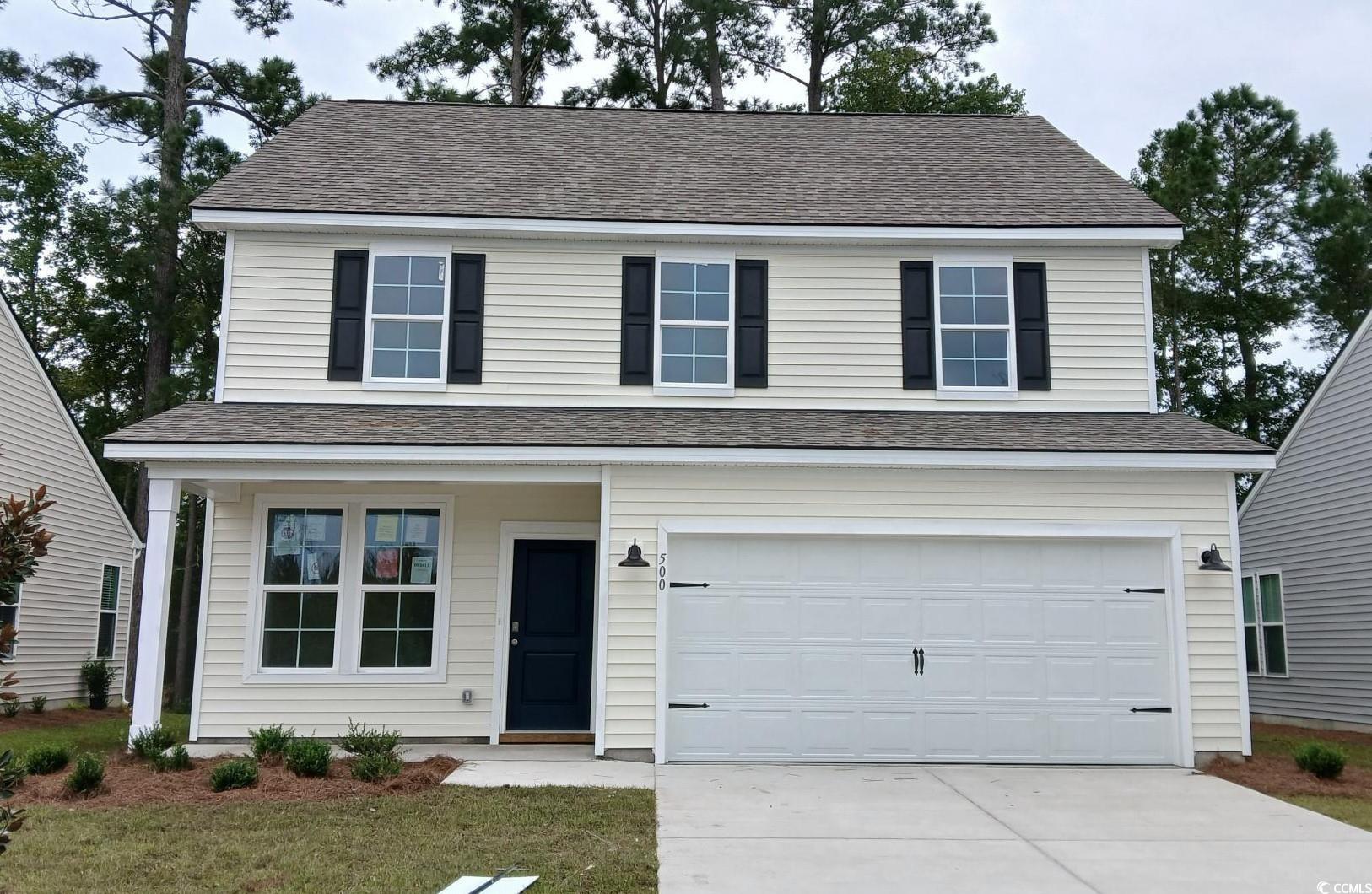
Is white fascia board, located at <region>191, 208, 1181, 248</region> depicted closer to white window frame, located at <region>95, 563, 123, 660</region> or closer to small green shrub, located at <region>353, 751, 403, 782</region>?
small green shrub, located at <region>353, 751, 403, 782</region>

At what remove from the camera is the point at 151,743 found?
9.66 m

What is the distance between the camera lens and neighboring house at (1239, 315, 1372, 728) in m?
14.9

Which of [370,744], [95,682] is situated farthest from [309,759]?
[95,682]

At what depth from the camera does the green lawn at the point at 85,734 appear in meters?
12.0

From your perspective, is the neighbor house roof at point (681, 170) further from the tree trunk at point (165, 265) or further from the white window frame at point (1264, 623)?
the tree trunk at point (165, 265)

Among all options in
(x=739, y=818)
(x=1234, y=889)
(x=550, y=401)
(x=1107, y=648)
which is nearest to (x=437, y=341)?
(x=550, y=401)

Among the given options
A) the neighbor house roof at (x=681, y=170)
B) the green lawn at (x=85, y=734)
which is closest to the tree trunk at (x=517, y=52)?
the neighbor house roof at (x=681, y=170)

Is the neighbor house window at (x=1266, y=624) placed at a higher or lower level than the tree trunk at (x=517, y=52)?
lower

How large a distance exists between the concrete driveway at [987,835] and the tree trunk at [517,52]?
21.0 metres

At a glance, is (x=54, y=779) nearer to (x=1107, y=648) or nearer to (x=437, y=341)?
(x=437, y=341)

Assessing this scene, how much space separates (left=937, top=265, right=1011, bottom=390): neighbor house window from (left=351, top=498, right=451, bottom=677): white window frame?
5648mm

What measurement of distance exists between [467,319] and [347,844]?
6439mm

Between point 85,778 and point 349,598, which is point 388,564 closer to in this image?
point 349,598

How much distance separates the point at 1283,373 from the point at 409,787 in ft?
77.0
